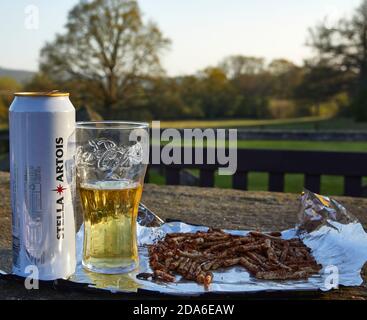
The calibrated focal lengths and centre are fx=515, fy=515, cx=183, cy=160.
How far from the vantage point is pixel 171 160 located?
3434mm

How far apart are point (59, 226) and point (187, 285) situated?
35 cm

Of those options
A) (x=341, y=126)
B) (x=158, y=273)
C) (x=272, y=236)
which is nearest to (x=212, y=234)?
(x=272, y=236)

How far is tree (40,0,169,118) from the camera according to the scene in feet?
63.4

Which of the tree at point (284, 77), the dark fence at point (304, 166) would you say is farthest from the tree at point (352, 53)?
the dark fence at point (304, 166)

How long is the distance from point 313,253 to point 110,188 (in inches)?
26.2

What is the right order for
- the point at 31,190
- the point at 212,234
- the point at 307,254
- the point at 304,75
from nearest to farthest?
the point at 31,190
the point at 307,254
the point at 212,234
the point at 304,75

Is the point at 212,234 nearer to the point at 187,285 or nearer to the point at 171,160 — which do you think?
the point at 187,285

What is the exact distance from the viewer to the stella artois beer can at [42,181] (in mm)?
1213

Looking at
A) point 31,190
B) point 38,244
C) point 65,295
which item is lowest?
point 65,295

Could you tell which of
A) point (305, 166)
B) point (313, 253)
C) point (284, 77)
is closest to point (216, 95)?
point (284, 77)

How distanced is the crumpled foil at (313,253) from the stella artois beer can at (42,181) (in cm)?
11

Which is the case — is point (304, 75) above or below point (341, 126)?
above

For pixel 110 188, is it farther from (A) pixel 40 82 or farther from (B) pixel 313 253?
(A) pixel 40 82

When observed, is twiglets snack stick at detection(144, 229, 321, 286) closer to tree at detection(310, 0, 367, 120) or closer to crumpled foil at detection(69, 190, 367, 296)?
crumpled foil at detection(69, 190, 367, 296)
